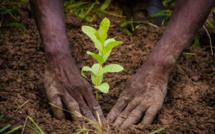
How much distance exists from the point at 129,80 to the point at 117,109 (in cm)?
23

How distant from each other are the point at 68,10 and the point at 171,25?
1.11 metres

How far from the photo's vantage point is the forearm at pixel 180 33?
1.61 meters

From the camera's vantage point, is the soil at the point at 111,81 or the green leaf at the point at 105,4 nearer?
the soil at the point at 111,81

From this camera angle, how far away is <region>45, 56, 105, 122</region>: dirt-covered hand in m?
1.41

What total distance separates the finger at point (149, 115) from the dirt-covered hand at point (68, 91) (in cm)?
22

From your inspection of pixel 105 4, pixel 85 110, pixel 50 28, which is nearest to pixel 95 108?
pixel 85 110

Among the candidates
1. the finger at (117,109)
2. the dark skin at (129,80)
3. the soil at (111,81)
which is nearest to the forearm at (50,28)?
the dark skin at (129,80)

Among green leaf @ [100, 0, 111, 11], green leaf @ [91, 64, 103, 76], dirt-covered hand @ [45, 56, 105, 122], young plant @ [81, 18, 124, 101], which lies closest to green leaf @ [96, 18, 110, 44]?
young plant @ [81, 18, 124, 101]

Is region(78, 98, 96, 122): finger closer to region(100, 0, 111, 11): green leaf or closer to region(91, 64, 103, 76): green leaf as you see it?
region(91, 64, 103, 76): green leaf

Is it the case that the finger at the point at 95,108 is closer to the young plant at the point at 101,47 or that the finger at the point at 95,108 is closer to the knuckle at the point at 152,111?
the young plant at the point at 101,47

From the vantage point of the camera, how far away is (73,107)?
1.40 metres

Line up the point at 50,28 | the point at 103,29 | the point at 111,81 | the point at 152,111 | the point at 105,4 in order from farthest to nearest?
the point at 105,4 → the point at 111,81 → the point at 50,28 → the point at 152,111 → the point at 103,29

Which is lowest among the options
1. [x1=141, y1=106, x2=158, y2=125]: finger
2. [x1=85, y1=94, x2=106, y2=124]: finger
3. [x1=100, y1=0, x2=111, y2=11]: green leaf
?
[x1=141, y1=106, x2=158, y2=125]: finger

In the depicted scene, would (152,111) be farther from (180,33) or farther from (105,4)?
(105,4)
